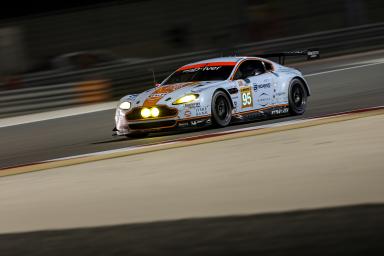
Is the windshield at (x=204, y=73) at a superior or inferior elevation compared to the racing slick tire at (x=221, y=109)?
superior

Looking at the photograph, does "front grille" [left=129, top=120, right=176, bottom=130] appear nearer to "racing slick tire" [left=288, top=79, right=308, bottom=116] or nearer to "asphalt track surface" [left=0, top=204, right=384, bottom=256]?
"racing slick tire" [left=288, top=79, right=308, bottom=116]

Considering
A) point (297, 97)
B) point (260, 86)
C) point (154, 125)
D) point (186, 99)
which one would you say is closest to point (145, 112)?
point (154, 125)

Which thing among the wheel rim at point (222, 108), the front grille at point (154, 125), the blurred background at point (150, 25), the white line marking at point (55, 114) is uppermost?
the blurred background at point (150, 25)

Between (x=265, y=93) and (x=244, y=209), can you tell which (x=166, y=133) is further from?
Result: (x=244, y=209)

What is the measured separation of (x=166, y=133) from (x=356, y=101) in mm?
3023

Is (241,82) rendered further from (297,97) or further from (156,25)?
(156,25)

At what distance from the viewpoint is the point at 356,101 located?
43.2 feet

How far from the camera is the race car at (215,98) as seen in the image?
1123 centimetres

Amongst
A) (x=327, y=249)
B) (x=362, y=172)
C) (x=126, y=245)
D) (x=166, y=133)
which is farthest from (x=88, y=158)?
(x=327, y=249)

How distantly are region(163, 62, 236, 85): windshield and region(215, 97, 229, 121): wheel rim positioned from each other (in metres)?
0.36

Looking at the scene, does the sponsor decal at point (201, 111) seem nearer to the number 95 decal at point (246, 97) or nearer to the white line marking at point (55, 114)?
the number 95 decal at point (246, 97)

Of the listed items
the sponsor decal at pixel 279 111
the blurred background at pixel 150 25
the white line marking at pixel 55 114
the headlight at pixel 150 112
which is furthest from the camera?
the blurred background at pixel 150 25

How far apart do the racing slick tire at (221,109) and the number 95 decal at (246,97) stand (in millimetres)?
271

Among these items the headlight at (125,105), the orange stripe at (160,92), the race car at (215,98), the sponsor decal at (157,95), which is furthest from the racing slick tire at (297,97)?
the headlight at (125,105)
